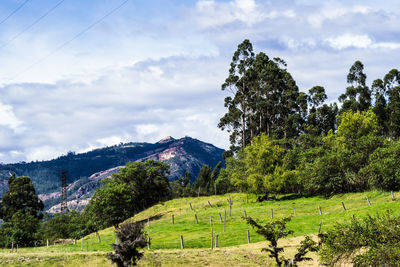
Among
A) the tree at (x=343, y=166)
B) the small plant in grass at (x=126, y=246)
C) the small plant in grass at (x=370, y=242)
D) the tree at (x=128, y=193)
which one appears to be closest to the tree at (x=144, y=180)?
the tree at (x=128, y=193)

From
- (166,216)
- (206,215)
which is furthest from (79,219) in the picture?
(206,215)

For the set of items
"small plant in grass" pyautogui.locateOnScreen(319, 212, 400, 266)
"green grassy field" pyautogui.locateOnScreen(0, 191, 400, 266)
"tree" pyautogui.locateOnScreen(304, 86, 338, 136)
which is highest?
"tree" pyautogui.locateOnScreen(304, 86, 338, 136)

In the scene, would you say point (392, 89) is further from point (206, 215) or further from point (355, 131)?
point (206, 215)

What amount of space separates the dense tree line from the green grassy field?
4595 millimetres

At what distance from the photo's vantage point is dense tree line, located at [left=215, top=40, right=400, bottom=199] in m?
78.4

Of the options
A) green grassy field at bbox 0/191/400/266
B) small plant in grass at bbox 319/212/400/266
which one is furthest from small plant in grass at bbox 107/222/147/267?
small plant in grass at bbox 319/212/400/266

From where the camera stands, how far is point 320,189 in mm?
85250

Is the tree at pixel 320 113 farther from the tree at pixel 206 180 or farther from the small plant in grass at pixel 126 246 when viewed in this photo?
the small plant in grass at pixel 126 246

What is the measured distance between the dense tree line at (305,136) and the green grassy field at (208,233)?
15.1 feet

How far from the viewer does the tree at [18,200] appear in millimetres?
114688

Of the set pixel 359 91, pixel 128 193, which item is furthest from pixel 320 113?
pixel 128 193

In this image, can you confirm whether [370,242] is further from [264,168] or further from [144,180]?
[144,180]

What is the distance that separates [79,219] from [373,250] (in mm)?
112563

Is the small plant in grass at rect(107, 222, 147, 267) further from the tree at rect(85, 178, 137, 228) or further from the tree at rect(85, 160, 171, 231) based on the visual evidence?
the tree at rect(85, 160, 171, 231)
